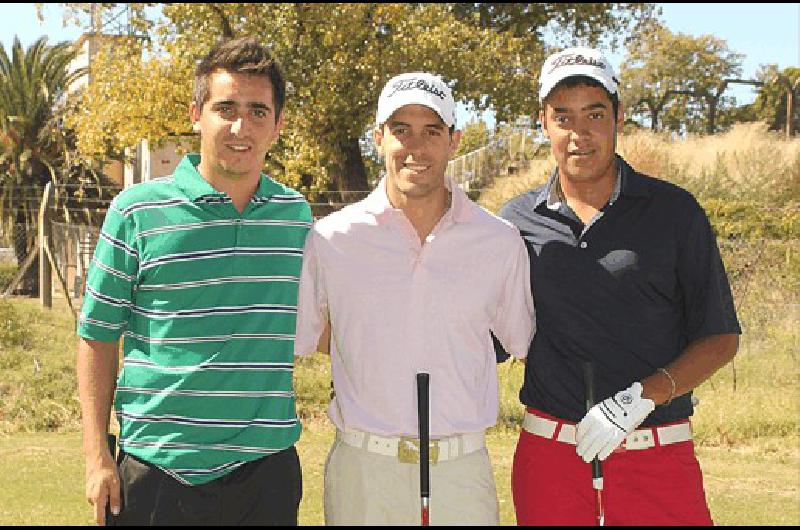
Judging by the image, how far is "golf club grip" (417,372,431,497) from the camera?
3.49m

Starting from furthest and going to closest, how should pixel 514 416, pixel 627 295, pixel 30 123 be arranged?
pixel 30 123, pixel 514 416, pixel 627 295

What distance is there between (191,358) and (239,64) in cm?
109

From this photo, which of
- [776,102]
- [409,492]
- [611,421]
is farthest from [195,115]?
[776,102]

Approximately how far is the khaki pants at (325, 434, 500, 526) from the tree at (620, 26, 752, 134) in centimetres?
4578

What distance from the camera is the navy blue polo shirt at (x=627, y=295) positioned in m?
3.79

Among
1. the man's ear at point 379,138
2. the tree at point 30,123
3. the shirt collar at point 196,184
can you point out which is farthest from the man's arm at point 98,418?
the tree at point 30,123

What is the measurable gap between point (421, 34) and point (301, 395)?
27.9 feet

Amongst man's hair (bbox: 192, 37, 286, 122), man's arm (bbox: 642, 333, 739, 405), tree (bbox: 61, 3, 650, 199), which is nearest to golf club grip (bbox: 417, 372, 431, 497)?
man's arm (bbox: 642, 333, 739, 405)

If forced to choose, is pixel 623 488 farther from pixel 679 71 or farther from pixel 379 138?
pixel 679 71

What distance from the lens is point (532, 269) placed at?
393cm

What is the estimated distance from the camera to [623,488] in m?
3.83

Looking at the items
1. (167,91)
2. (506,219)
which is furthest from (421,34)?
(506,219)

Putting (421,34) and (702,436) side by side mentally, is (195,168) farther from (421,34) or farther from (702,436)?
(421,34)

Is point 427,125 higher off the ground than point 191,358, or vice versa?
point 427,125
